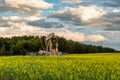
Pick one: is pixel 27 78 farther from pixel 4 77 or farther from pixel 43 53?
pixel 43 53

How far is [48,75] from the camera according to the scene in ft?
66.0

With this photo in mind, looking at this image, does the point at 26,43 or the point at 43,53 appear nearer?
the point at 43,53

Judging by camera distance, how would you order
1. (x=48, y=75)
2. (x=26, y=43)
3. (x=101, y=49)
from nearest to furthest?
1. (x=48, y=75)
2. (x=101, y=49)
3. (x=26, y=43)

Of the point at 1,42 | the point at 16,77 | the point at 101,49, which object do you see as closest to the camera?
the point at 16,77

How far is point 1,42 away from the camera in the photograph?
455ft

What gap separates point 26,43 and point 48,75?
9646 centimetres

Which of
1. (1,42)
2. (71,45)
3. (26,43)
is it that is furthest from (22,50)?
(1,42)

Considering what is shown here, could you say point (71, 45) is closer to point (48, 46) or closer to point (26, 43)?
point (26, 43)

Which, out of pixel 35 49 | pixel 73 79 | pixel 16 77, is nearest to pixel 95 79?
pixel 73 79

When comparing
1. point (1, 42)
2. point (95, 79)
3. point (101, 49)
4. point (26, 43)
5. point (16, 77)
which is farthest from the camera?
point (1, 42)

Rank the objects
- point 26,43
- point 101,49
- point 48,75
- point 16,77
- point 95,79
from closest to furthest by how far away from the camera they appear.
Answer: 1. point 95,79
2. point 48,75
3. point 16,77
4. point 101,49
5. point 26,43

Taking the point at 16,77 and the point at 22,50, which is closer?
the point at 16,77

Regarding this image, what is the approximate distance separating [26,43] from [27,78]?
9615 cm

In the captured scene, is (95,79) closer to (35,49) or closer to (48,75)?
(48,75)
